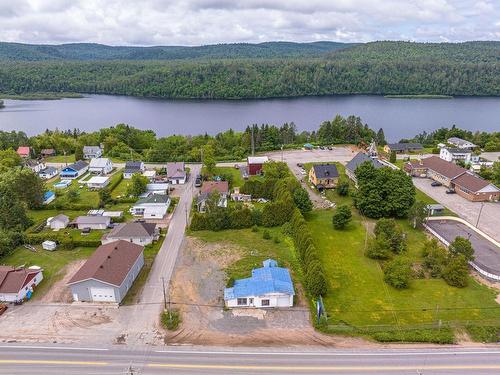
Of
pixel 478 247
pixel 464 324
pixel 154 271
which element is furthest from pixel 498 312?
pixel 154 271

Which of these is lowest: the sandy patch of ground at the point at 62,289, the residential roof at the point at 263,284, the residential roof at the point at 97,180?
the sandy patch of ground at the point at 62,289

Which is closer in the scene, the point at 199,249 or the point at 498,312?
the point at 498,312

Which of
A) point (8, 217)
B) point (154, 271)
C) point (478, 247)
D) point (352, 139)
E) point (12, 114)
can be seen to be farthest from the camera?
point (12, 114)

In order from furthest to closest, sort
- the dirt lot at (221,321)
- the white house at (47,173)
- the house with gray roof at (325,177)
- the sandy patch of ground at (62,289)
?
the white house at (47,173) < the house with gray roof at (325,177) < the sandy patch of ground at (62,289) < the dirt lot at (221,321)

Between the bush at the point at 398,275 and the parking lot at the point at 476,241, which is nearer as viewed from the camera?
the bush at the point at 398,275

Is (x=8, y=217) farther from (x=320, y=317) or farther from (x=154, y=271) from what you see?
(x=320, y=317)

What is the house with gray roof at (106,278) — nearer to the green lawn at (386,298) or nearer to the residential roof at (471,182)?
the green lawn at (386,298)

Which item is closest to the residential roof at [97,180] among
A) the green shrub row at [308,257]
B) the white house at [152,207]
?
the white house at [152,207]

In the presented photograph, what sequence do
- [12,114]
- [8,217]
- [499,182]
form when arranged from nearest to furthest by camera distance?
[8,217], [499,182], [12,114]

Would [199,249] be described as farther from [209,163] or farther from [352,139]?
[352,139]
